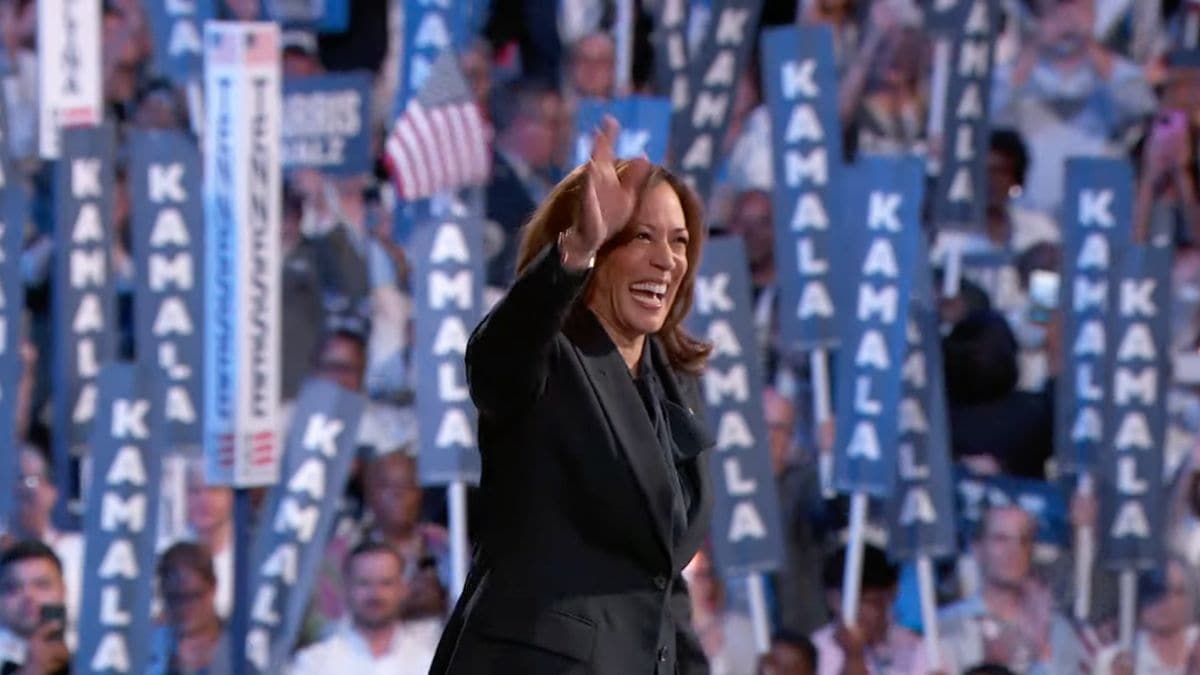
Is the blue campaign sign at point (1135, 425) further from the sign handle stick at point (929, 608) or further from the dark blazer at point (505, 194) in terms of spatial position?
the dark blazer at point (505, 194)

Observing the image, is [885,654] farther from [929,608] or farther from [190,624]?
[190,624]

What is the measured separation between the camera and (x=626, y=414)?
1.73m

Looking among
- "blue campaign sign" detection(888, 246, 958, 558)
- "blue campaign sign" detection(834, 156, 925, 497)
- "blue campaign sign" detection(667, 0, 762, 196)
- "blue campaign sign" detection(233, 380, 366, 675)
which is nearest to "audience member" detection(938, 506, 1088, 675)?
"blue campaign sign" detection(888, 246, 958, 558)

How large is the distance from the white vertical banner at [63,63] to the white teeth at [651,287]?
105 inches

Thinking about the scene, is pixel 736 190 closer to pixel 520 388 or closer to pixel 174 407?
pixel 174 407

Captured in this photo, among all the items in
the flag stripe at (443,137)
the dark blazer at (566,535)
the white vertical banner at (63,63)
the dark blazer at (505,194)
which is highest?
the white vertical banner at (63,63)

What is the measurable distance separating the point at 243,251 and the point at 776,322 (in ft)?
3.82

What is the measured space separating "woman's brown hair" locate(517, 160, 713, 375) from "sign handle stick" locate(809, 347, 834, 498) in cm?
242

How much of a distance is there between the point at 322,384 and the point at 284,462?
0.18m

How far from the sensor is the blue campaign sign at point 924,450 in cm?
430

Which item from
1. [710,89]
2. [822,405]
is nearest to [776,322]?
[822,405]

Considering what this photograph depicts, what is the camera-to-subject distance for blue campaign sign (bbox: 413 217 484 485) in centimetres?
413

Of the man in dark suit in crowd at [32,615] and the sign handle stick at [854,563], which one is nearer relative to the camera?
the man in dark suit in crowd at [32,615]

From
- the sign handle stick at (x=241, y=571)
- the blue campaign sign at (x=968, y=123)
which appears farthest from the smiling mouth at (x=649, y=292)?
the blue campaign sign at (x=968, y=123)
